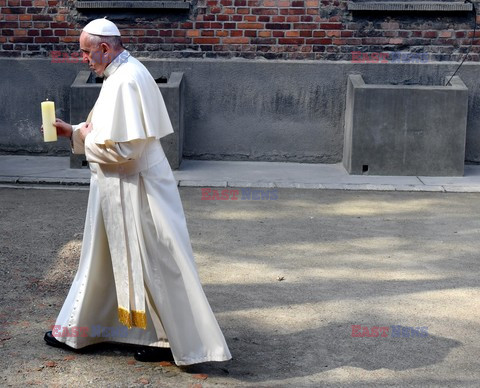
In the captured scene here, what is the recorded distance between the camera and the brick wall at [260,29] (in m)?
11.2

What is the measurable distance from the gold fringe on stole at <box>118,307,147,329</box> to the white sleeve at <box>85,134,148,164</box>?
0.79 metres

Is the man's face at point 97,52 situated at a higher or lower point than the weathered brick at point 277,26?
higher

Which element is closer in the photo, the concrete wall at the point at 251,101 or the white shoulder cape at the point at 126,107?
the white shoulder cape at the point at 126,107

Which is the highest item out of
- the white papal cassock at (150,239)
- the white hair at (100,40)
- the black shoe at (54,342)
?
the white hair at (100,40)

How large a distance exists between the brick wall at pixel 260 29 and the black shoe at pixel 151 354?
644 centimetres

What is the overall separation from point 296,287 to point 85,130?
2319 mm

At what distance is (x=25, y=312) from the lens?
20.1 feet

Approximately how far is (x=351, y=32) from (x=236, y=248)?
430cm

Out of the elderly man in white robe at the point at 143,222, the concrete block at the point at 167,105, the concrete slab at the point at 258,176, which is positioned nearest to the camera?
the elderly man in white robe at the point at 143,222

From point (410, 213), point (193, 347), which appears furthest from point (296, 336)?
point (410, 213)

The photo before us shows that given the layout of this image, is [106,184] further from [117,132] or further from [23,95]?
[23,95]

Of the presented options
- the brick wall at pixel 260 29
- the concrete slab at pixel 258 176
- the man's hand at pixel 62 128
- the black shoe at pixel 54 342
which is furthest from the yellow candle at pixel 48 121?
the brick wall at pixel 260 29

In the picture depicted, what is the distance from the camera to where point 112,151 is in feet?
16.0

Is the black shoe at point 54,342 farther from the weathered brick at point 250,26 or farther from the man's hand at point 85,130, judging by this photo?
the weathered brick at point 250,26
